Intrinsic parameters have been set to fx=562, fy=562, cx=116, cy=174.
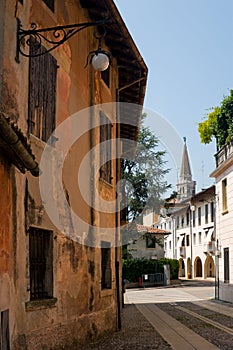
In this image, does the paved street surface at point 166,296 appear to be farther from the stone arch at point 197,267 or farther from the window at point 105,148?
the stone arch at point 197,267

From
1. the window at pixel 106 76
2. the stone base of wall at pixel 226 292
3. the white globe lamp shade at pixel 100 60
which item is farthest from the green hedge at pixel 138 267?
the white globe lamp shade at pixel 100 60

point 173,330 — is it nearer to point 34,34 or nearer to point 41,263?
point 41,263

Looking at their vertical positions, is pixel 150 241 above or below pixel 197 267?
above

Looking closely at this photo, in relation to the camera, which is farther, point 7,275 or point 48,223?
point 48,223

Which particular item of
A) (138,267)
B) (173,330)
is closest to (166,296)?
(138,267)

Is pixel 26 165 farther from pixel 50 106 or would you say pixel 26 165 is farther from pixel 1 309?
pixel 50 106

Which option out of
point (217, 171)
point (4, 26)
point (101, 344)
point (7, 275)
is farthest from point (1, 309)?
point (217, 171)

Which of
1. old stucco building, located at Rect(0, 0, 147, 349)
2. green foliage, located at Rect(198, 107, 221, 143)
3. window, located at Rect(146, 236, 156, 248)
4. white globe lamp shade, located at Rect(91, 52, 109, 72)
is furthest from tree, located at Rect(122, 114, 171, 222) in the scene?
white globe lamp shade, located at Rect(91, 52, 109, 72)

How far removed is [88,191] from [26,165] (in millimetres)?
5247

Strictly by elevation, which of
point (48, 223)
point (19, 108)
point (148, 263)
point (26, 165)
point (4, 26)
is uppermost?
point (4, 26)

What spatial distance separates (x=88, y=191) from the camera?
12508mm

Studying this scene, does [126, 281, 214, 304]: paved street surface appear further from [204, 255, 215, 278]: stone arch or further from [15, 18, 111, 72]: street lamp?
[15, 18, 111, 72]: street lamp

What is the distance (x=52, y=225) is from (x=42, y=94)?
7.42 ft

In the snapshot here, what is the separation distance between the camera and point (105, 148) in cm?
1439
